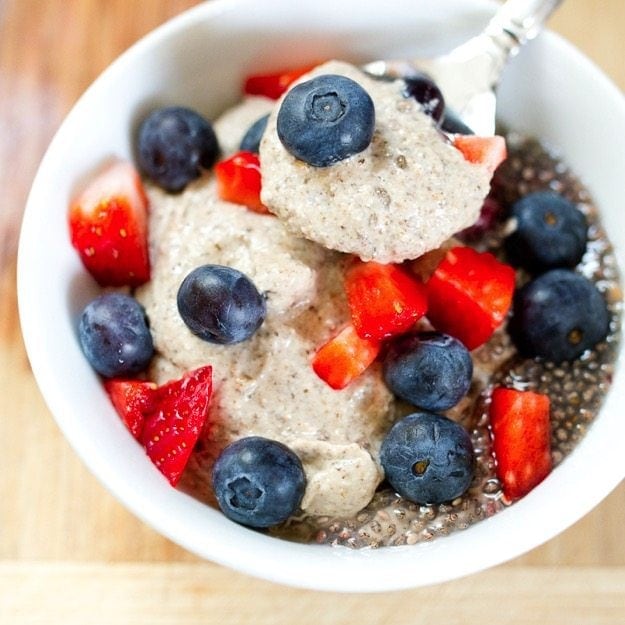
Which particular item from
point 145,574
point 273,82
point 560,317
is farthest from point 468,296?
point 145,574

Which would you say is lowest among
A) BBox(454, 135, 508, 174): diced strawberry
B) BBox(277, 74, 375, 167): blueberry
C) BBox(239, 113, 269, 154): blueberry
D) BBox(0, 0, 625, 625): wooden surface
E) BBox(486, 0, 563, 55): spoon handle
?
BBox(0, 0, 625, 625): wooden surface

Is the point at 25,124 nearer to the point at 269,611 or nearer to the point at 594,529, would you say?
the point at 269,611

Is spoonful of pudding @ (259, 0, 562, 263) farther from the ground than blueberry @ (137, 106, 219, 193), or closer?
farther from the ground

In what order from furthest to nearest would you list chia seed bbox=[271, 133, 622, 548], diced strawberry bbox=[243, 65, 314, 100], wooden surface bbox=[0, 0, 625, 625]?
diced strawberry bbox=[243, 65, 314, 100] → wooden surface bbox=[0, 0, 625, 625] → chia seed bbox=[271, 133, 622, 548]

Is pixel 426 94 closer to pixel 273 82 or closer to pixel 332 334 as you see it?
pixel 273 82

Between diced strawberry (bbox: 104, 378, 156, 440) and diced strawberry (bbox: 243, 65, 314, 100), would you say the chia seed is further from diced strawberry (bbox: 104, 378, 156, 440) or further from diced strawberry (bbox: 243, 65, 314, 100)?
diced strawberry (bbox: 243, 65, 314, 100)

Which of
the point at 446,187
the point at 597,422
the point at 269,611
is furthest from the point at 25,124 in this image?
the point at 597,422

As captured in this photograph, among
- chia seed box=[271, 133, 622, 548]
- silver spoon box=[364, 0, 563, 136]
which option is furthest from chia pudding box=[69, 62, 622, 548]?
silver spoon box=[364, 0, 563, 136]
